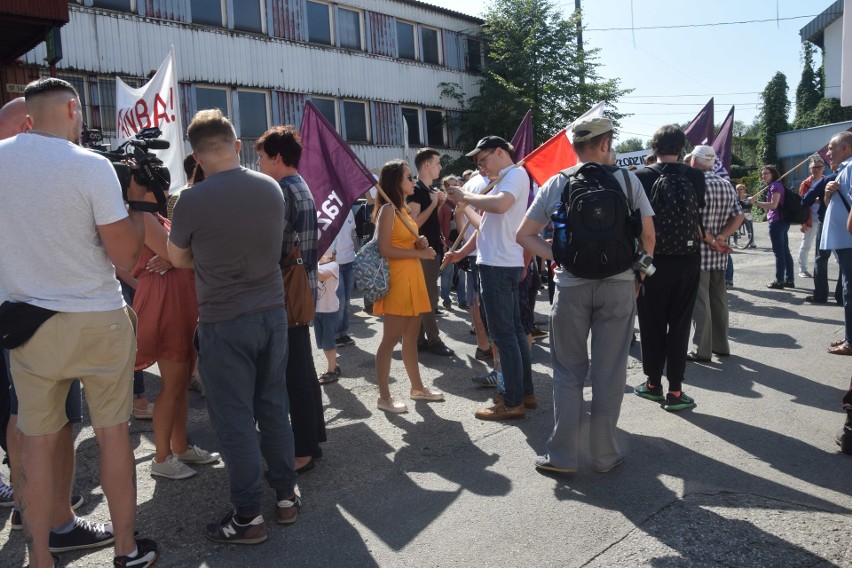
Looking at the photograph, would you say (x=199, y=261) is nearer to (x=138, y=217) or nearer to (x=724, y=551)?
(x=138, y=217)

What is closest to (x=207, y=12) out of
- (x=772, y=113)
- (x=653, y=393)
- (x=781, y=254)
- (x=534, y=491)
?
(x=781, y=254)

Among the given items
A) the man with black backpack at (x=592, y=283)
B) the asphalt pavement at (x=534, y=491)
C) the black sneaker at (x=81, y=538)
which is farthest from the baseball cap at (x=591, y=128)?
the black sneaker at (x=81, y=538)

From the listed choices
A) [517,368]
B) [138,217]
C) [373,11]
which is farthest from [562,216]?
[373,11]

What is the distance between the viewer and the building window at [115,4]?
16.9 meters

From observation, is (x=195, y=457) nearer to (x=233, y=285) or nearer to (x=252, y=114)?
(x=233, y=285)

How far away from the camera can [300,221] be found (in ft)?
14.2

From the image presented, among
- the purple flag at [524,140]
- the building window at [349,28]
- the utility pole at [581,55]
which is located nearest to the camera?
the purple flag at [524,140]

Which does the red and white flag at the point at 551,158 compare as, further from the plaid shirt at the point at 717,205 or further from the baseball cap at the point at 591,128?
the baseball cap at the point at 591,128

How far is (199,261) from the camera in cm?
351

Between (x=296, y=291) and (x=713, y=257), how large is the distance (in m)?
4.39

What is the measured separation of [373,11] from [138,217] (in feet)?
72.4

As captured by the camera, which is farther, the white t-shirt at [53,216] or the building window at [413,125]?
the building window at [413,125]

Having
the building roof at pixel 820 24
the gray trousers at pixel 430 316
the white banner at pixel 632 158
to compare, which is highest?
the building roof at pixel 820 24

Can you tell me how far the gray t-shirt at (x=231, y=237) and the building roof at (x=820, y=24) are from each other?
151 feet
